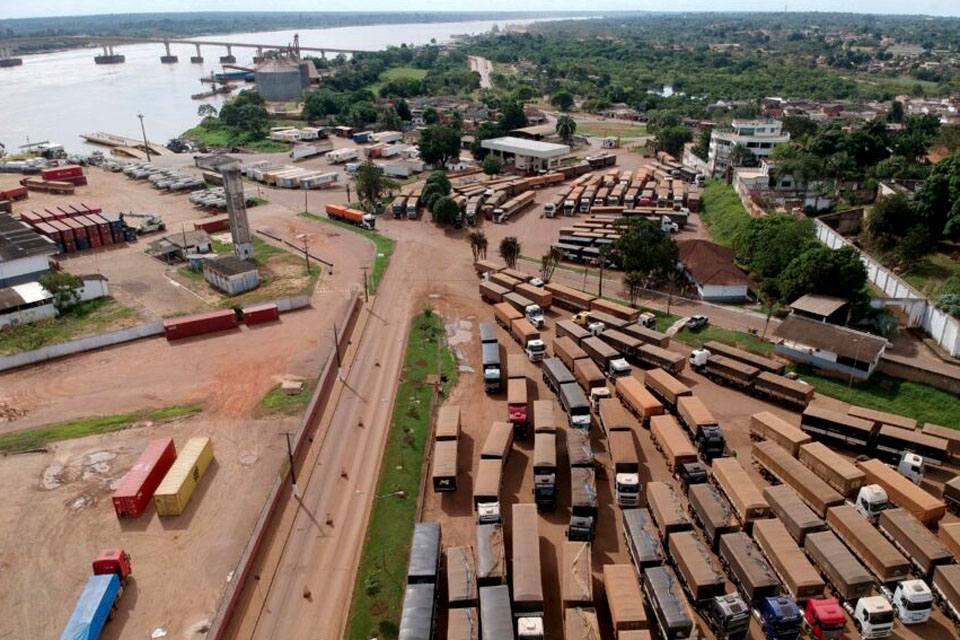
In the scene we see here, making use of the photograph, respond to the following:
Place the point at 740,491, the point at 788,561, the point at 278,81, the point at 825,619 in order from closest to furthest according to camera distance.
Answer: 1. the point at 825,619
2. the point at 788,561
3. the point at 740,491
4. the point at 278,81

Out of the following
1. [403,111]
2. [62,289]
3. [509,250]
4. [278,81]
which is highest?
[278,81]

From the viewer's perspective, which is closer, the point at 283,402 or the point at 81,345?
the point at 283,402

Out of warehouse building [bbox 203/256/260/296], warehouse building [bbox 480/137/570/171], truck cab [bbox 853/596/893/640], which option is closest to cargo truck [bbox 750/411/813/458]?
truck cab [bbox 853/596/893/640]

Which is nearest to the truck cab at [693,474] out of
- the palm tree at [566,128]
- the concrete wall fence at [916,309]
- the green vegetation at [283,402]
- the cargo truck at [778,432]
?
the cargo truck at [778,432]

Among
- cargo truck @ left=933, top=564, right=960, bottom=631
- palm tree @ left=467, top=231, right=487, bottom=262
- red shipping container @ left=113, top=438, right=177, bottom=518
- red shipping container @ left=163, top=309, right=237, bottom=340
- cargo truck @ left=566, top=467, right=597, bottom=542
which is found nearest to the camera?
cargo truck @ left=933, top=564, right=960, bottom=631

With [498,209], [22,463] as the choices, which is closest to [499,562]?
[22,463]

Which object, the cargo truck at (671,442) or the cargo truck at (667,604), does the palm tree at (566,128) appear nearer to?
the cargo truck at (671,442)

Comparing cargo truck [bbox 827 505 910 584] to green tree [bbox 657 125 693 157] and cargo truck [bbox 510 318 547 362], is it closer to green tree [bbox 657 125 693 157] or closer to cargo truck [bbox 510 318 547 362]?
cargo truck [bbox 510 318 547 362]

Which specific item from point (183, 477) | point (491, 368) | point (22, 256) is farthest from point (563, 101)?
point (183, 477)

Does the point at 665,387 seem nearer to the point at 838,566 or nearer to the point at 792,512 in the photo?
the point at 792,512
